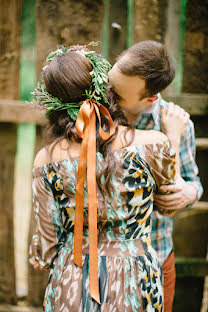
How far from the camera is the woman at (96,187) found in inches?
49.6

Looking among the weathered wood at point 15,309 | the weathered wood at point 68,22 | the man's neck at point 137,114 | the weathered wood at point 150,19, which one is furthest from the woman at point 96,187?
the weathered wood at point 15,309

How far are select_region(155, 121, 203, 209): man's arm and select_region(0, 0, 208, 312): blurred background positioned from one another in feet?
1.45

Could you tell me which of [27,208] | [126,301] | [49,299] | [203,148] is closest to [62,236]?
[49,299]

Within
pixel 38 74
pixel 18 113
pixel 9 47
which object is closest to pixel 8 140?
pixel 18 113

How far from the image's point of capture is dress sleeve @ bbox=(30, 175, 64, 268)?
1.41 metres

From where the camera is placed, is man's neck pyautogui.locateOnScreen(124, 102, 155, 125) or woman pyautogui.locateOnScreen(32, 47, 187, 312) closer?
woman pyautogui.locateOnScreen(32, 47, 187, 312)

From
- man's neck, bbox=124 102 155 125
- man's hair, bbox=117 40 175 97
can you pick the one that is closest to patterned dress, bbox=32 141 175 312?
man's hair, bbox=117 40 175 97

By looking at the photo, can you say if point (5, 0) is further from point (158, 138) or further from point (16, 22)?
point (158, 138)

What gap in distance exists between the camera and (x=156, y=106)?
1.69 m

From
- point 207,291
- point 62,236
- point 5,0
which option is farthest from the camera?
point 207,291

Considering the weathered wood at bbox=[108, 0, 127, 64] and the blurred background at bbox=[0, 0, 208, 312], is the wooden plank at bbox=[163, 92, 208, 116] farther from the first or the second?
the weathered wood at bbox=[108, 0, 127, 64]

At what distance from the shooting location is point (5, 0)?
2.00 meters

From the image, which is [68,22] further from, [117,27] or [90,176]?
[90,176]

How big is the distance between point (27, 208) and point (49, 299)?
Answer: 3.11 feet
